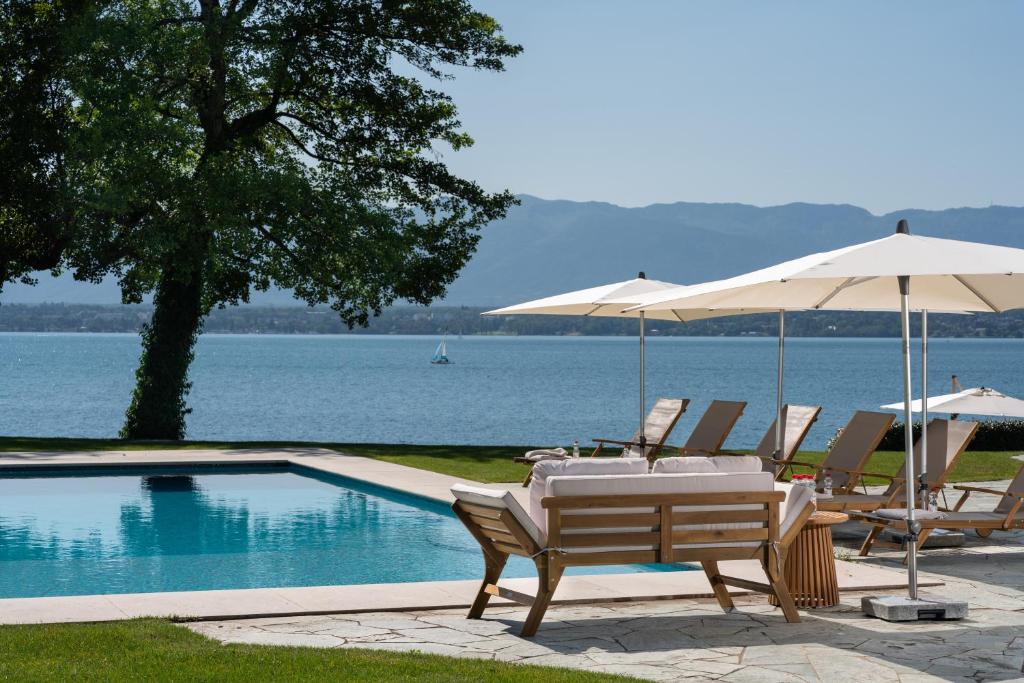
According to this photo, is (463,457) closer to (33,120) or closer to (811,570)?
(33,120)

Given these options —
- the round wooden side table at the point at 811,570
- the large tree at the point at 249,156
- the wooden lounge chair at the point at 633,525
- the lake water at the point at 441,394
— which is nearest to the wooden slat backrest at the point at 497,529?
the wooden lounge chair at the point at 633,525

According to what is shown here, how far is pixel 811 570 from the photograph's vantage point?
7277 mm

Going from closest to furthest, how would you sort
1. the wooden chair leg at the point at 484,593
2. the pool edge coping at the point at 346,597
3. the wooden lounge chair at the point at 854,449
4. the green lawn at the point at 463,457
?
the pool edge coping at the point at 346,597 → the wooden chair leg at the point at 484,593 → the wooden lounge chair at the point at 854,449 → the green lawn at the point at 463,457

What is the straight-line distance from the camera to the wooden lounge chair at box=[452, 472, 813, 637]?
6.42m

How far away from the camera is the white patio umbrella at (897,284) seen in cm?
695

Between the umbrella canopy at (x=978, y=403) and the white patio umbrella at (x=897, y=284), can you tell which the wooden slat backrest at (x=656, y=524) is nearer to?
the white patio umbrella at (x=897, y=284)

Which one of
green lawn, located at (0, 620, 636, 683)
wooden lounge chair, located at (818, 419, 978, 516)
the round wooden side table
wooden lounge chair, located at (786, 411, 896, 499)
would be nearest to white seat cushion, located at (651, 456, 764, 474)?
the round wooden side table

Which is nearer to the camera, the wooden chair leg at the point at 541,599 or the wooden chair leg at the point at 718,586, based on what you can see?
the wooden chair leg at the point at 541,599

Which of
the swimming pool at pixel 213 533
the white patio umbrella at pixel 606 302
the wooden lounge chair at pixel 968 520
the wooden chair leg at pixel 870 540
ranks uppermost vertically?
the white patio umbrella at pixel 606 302

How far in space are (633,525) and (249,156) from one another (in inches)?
729

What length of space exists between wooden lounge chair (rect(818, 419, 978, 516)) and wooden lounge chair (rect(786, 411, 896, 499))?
0.22 meters

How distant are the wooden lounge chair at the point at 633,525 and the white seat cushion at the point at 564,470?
106 millimetres

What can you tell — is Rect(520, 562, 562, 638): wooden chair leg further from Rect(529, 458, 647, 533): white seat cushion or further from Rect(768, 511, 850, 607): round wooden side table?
Rect(768, 511, 850, 607): round wooden side table

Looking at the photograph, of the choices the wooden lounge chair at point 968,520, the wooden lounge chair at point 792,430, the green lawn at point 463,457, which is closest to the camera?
the wooden lounge chair at point 968,520
